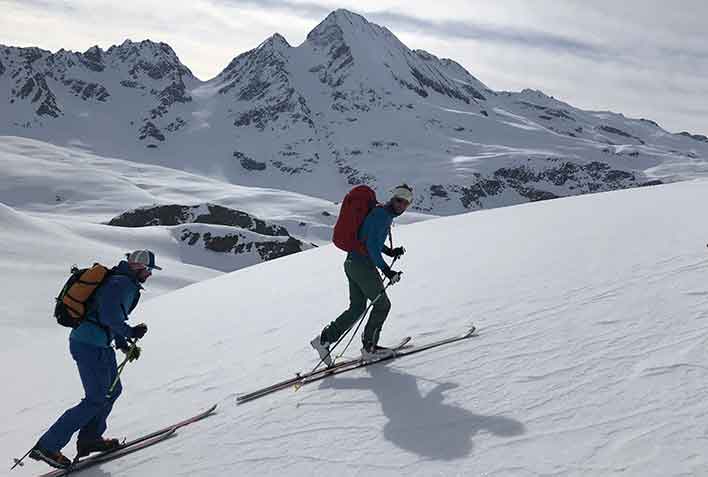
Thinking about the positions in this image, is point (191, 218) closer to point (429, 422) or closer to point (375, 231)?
point (375, 231)

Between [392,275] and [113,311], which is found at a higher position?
[113,311]

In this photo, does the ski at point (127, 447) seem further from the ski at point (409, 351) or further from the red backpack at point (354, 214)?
the red backpack at point (354, 214)

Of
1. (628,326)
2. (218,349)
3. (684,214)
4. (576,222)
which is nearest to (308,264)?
(576,222)

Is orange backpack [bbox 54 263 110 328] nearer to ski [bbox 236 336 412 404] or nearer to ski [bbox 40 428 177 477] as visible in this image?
ski [bbox 40 428 177 477]

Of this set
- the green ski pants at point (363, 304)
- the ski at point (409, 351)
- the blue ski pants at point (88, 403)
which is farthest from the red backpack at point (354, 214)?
the blue ski pants at point (88, 403)

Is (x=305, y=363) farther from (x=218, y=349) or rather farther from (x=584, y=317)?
(x=584, y=317)

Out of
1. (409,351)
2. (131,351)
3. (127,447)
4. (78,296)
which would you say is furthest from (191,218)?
(78,296)

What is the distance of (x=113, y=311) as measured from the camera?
539 cm

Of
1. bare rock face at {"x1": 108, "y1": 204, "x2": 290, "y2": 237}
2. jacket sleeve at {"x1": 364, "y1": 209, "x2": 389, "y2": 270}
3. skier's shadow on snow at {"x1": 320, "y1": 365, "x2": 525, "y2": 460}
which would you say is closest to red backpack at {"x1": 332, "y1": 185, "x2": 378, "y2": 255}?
jacket sleeve at {"x1": 364, "y1": 209, "x2": 389, "y2": 270}

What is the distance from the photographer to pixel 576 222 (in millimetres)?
15617

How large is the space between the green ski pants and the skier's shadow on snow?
35.7 inches

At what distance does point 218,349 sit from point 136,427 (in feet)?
9.33

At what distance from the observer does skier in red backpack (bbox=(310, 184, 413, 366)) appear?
663cm

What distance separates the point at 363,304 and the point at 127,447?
2.83 meters
